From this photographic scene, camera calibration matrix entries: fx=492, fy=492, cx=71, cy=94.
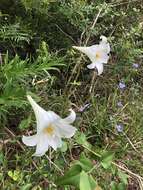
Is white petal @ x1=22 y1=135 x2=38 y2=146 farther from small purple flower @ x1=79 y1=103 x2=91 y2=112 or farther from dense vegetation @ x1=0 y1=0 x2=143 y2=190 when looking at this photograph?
small purple flower @ x1=79 y1=103 x2=91 y2=112

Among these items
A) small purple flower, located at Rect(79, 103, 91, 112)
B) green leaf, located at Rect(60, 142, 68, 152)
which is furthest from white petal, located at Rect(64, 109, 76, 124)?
small purple flower, located at Rect(79, 103, 91, 112)

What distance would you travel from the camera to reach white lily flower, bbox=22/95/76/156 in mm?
1470

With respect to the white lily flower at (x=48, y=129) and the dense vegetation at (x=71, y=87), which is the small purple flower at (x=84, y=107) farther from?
the white lily flower at (x=48, y=129)

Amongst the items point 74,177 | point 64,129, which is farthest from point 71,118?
point 74,177

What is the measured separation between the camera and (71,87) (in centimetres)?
217

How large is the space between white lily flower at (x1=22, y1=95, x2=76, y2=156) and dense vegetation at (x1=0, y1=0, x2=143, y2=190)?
19 centimetres

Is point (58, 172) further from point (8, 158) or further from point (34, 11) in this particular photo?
point (34, 11)

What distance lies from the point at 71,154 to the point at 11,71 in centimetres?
51

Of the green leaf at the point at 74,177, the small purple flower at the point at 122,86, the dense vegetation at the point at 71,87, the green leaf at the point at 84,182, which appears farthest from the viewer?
the small purple flower at the point at 122,86

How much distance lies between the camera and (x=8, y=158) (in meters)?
1.93

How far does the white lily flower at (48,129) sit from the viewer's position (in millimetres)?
1470

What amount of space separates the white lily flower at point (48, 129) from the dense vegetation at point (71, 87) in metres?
0.19

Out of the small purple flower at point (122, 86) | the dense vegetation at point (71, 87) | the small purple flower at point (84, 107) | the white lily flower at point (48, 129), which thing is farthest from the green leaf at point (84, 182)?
the small purple flower at point (122, 86)

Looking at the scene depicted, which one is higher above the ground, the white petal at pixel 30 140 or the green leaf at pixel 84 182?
the green leaf at pixel 84 182
